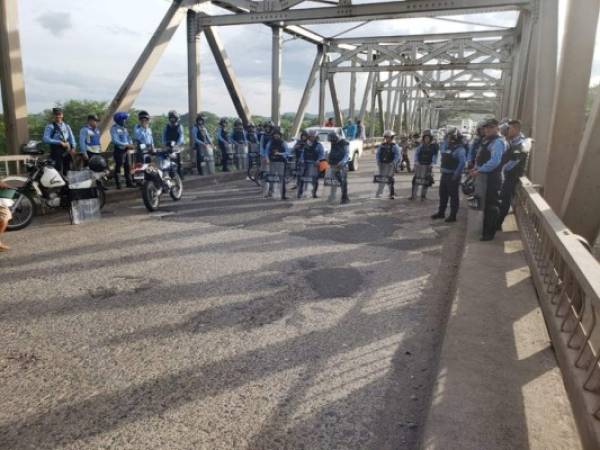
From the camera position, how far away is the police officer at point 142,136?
9.34 m

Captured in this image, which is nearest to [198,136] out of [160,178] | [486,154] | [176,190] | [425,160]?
[176,190]

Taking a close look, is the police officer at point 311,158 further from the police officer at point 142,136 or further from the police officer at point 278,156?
the police officer at point 142,136

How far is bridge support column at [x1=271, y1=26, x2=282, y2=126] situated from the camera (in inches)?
590

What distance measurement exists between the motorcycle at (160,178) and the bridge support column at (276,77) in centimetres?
630

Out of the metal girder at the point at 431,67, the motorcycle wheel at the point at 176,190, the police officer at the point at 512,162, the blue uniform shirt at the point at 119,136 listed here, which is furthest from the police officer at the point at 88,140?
the metal girder at the point at 431,67

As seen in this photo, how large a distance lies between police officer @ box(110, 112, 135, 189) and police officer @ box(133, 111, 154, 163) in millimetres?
208

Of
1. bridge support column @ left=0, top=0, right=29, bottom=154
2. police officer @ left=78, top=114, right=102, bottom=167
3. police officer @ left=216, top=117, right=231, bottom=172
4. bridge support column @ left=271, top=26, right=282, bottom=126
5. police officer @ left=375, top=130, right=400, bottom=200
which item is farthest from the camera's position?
bridge support column @ left=271, top=26, right=282, bottom=126

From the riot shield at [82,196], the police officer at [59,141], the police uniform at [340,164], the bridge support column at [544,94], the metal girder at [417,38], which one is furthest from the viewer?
the metal girder at [417,38]

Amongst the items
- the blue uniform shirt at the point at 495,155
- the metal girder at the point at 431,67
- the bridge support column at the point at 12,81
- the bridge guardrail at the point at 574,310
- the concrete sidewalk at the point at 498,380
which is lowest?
the concrete sidewalk at the point at 498,380

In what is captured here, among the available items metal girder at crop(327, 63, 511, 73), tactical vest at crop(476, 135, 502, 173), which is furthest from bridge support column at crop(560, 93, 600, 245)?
metal girder at crop(327, 63, 511, 73)

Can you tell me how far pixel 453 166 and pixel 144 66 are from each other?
8.24 m

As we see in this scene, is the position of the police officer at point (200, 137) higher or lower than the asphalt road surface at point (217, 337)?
higher

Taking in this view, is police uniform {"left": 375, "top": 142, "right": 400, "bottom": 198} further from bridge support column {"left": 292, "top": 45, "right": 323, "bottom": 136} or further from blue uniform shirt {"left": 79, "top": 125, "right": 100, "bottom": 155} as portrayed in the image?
bridge support column {"left": 292, "top": 45, "right": 323, "bottom": 136}

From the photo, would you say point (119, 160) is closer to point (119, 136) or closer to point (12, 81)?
point (119, 136)
